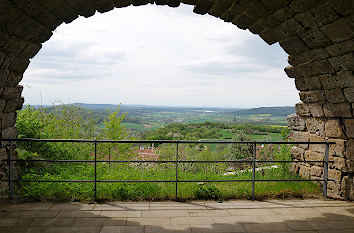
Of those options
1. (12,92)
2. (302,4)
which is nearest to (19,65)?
(12,92)

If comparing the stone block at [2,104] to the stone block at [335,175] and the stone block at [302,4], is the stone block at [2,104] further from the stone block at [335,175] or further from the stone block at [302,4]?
the stone block at [335,175]

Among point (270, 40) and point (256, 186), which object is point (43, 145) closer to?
point (256, 186)

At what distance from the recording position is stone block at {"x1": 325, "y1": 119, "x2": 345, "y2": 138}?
179 inches

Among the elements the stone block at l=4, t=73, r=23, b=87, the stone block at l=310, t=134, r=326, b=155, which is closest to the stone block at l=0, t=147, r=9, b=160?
the stone block at l=4, t=73, r=23, b=87

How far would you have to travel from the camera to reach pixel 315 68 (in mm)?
4379

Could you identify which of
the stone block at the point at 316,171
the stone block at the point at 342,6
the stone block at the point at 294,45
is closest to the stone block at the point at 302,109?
the stone block at the point at 316,171

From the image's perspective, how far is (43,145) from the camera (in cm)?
542

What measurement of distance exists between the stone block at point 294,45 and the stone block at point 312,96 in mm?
931

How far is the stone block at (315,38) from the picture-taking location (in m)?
3.75

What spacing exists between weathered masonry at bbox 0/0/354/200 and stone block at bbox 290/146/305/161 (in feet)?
0.41

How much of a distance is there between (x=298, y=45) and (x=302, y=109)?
1656 millimetres

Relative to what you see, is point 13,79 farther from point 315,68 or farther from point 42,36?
point 315,68

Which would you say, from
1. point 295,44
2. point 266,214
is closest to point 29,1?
point 295,44

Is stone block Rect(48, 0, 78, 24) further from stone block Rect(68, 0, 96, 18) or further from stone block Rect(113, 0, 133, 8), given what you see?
stone block Rect(113, 0, 133, 8)
